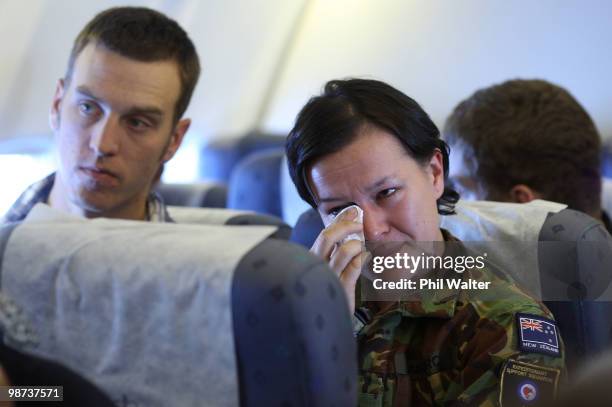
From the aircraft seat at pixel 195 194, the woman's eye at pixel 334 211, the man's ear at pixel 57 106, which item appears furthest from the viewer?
the aircraft seat at pixel 195 194

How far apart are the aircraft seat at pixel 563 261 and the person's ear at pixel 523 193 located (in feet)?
1.00

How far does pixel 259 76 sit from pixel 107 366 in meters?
3.94

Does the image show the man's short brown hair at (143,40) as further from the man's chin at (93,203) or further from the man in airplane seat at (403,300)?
the man in airplane seat at (403,300)

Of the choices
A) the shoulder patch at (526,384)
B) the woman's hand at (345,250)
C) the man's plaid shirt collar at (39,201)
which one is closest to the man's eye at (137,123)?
the man's plaid shirt collar at (39,201)

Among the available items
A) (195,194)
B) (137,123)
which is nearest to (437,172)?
(137,123)

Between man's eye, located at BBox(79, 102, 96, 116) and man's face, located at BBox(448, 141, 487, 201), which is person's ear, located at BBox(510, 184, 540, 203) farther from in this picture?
man's eye, located at BBox(79, 102, 96, 116)

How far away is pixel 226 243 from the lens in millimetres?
754

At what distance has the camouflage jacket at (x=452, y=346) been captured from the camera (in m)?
1.12

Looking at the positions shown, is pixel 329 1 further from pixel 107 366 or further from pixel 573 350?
pixel 107 366

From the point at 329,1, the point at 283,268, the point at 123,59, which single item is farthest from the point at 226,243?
the point at 329,1

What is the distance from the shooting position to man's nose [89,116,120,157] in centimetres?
164

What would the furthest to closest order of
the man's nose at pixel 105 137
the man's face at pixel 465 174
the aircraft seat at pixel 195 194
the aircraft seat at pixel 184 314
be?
the aircraft seat at pixel 195 194 < the man's face at pixel 465 174 < the man's nose at pixel 105 137 < the aircraft seat at pixel 184 314

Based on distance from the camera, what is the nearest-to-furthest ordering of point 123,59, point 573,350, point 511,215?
point 573,350
point 511,215
point 123,59

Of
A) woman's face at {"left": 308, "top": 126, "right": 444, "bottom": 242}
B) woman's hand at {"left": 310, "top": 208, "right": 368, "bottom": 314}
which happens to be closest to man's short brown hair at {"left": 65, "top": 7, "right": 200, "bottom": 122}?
woman's face at {"left": 308, "top": 126, "right": 444, "bottom": 242}
